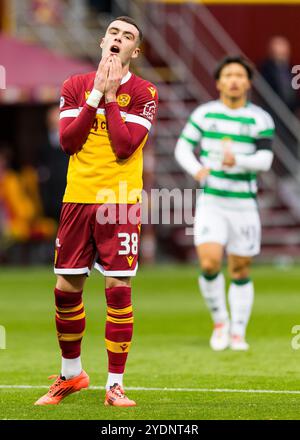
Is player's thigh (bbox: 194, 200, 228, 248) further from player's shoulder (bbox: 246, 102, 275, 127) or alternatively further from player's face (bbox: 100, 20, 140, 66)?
player's face (bbox: 100, 20, 140, 66)

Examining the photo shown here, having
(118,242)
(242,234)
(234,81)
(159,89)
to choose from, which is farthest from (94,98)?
(159,89)

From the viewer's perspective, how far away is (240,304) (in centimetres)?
1183

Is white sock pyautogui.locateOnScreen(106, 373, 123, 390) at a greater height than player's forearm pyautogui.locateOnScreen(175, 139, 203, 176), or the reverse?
player's forearm pyautogui.locateOnScreen(175, 139, 203, 176)

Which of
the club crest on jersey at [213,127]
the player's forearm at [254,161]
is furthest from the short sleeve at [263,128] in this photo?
the club crest on jersey at [213,127]

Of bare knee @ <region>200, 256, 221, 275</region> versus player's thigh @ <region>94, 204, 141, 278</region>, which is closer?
player's thigh @ <region>94, 204, 141, 278</region>

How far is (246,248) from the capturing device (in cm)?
1177

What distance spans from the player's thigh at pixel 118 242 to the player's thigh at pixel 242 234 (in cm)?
336

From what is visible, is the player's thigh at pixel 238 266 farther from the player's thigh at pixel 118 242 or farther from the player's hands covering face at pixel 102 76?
the player's hands covering face at pixel 102 76

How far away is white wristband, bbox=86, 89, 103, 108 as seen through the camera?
830 cm

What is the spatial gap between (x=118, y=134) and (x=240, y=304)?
3.87 meters

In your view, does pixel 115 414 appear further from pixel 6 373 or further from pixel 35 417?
pixel 6 373

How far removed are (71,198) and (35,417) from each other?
1480 millimetres

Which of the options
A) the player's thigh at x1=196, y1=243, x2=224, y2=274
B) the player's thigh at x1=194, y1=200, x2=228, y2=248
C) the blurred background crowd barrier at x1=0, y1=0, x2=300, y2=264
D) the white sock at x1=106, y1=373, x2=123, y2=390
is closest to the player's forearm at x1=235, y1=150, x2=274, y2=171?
the player's thigh at x1=194, y1=200, x2=228, y2=248

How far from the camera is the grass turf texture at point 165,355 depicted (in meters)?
8.23
